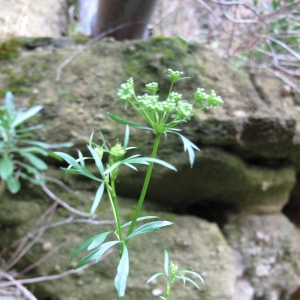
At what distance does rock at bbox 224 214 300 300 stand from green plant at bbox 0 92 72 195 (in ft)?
3.50

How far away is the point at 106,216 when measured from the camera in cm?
132

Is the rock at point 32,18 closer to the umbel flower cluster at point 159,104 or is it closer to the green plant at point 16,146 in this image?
the green plant at point 16,146

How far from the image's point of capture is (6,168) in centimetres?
108

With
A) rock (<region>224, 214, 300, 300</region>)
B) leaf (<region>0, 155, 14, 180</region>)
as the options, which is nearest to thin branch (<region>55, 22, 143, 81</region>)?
leaf (<region>0, 155, 14, 180</region>)

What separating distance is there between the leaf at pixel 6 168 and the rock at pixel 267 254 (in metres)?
1.16

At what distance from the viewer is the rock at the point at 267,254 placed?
4.89 feet

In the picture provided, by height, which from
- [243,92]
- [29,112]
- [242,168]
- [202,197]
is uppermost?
[243,92]

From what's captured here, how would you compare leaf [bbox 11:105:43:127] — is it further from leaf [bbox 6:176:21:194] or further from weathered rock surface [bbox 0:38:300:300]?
leaf [bbox 6:176:21:194]

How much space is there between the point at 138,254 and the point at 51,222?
44 centimetres

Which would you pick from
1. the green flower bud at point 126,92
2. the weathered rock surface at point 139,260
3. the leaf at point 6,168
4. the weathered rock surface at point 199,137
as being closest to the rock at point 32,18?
the weathered rock surface at point 199,137

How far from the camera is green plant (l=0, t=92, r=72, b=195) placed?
1099 mm

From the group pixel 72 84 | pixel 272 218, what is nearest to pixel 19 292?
pixel 72 84

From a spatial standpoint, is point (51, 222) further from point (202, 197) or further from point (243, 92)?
point (243, 92)

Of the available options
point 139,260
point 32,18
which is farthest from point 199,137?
point 32,18
